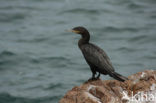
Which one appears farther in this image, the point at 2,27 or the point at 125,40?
the point at 2,27

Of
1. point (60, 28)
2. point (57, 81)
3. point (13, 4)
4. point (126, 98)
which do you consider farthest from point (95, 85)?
point (13, 4)

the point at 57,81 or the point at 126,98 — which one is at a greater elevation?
the point at 57,81

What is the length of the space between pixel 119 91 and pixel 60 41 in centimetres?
1171

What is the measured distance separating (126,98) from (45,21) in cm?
1421

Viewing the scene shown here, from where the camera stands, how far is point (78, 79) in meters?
15.0

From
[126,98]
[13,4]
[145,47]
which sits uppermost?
[13,4]

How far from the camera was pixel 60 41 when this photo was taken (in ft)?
60.2

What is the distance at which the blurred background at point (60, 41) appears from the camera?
14.6 meters

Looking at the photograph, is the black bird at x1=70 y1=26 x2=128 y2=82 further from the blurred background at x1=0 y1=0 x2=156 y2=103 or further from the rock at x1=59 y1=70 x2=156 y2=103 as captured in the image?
the blurred background at x1=0 y1=0 x2=156 y2=103

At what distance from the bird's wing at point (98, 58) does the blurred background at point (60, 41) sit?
535 centimetres

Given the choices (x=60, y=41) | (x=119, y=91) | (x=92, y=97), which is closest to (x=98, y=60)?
(x=119, y=91)

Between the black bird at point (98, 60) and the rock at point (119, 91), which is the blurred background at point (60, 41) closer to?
the black bird at point (98, 60)

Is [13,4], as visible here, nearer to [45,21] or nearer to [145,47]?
[45,21]

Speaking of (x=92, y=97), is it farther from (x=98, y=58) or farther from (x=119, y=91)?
(x=98, y=58)
